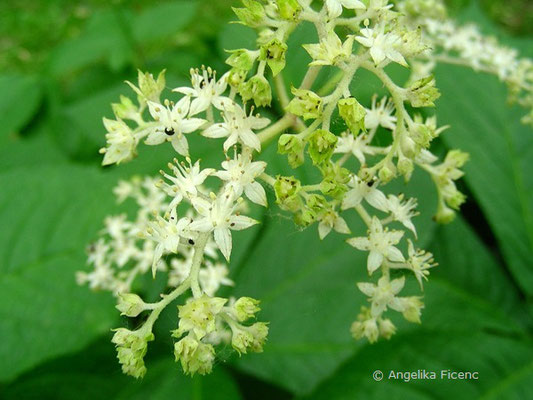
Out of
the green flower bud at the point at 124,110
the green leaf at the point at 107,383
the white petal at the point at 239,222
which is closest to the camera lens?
the white petal at the point at 239,222

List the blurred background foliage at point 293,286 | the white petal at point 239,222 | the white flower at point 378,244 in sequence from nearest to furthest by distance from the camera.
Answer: the white petal at point 239,222
the white flower at point 378,244
the blurred background foliage at point 293,286

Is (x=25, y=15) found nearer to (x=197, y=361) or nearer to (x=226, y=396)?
(x=226, y=396)

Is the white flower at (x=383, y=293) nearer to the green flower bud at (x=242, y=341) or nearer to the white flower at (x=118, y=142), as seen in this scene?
the green flower bud at (x=242, y=341)

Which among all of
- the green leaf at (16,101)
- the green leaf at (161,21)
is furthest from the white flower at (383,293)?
the green leaf at (161,21)

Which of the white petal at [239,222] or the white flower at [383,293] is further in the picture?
the white flower at [383,293]

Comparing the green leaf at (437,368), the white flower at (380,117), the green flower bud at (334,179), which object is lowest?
the green leaf at (437,368)

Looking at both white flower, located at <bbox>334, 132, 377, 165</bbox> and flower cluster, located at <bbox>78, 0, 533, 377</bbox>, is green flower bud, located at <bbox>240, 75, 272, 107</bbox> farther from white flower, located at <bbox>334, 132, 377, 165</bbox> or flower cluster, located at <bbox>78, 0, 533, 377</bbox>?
white flower, located at <bbox>334, 132, 377, 165</bbox>
